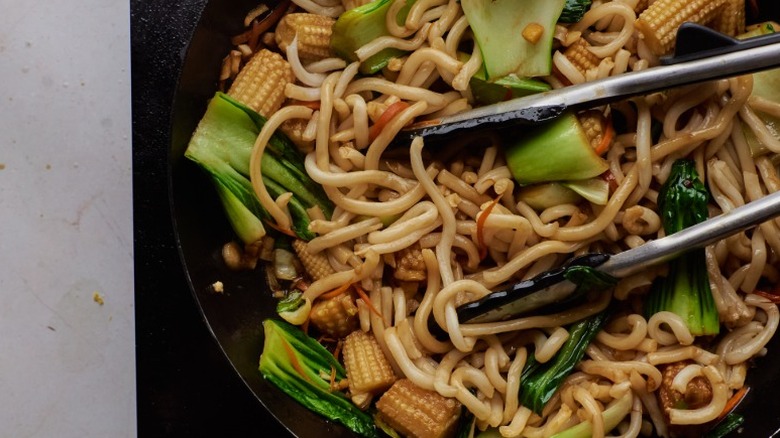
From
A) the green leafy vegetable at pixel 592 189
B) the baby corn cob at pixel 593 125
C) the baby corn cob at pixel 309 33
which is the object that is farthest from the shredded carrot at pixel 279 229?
the baby corn cob at pixel 593 125

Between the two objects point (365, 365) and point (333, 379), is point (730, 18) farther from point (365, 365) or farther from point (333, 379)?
point (333, 379)

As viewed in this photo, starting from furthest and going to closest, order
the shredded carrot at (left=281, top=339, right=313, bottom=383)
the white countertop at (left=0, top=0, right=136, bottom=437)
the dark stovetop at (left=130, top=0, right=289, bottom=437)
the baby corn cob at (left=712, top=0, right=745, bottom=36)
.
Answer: the white countertop at (left=0, top=0, right=136, bottom=437) < the dark stovetop at (left=130, top=0, right=289, bottom=437) < the shredded carrot at (left=281, top=339, right=313, bottom=383) < the baby corn cob at (left=712, top=0, right=745, bottom=36)

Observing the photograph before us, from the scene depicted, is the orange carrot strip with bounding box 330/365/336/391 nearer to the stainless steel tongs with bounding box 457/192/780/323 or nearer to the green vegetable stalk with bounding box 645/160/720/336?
the stainless steel tongs with bounding box 457/192/780/323

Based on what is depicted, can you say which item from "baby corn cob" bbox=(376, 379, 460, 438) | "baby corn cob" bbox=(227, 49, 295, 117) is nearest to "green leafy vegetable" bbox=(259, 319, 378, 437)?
"baby corn cob" bbox=(376, 379, 460, 438)

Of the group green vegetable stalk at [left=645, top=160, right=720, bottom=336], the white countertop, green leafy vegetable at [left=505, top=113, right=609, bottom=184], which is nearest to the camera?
green leafy vegetable at [left=505, top=113, right=609, bottom=184]

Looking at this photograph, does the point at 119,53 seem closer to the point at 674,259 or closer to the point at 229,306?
the point at 229,306

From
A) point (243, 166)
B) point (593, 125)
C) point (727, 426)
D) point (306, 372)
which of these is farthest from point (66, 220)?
point (727, 426)

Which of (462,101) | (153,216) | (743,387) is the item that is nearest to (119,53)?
(153,216)
